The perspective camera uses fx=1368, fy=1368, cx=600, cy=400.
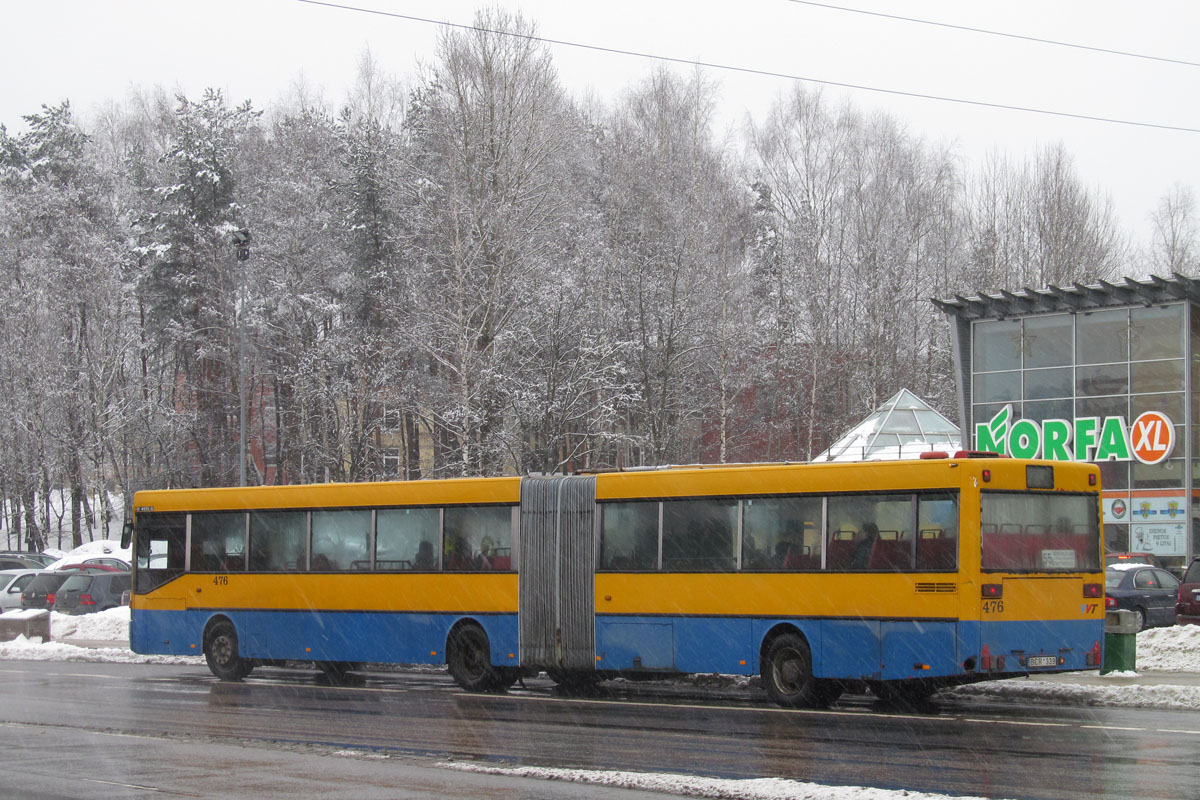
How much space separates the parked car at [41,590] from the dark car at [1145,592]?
26.2 meters

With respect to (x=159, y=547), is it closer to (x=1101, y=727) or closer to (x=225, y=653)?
(x=225, y=653)

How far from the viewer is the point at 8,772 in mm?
11211

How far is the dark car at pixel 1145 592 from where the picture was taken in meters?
26.6

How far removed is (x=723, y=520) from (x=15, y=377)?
164 feet

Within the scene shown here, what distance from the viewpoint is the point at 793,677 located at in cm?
1631

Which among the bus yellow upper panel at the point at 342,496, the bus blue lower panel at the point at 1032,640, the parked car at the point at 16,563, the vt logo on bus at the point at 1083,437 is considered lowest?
the parked car at the point at 16,563

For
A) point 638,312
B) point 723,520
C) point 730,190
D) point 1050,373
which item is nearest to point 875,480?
point 723,520

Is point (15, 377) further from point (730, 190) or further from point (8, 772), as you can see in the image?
point (8, 772)

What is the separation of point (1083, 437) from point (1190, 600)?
15.3 metres

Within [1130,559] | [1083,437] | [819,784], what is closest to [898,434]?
[1083,437]

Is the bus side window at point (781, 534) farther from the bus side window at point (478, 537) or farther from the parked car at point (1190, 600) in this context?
the parked car at point (1190, 600)

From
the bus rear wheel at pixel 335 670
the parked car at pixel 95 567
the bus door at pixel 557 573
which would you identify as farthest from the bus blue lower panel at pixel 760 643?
the parked car at pixel 95 567

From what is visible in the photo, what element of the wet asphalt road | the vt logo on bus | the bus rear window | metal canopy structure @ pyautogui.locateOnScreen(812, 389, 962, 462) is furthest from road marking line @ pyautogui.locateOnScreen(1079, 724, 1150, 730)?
metal canopy structure @ pyautogui.locateOnScreen(812, 389, 962, 462)

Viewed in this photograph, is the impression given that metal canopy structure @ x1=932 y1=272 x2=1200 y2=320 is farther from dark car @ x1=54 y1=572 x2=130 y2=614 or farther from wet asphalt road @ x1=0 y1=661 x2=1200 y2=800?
dark car @ x1=54 y1=572 x2=130 y2=614
